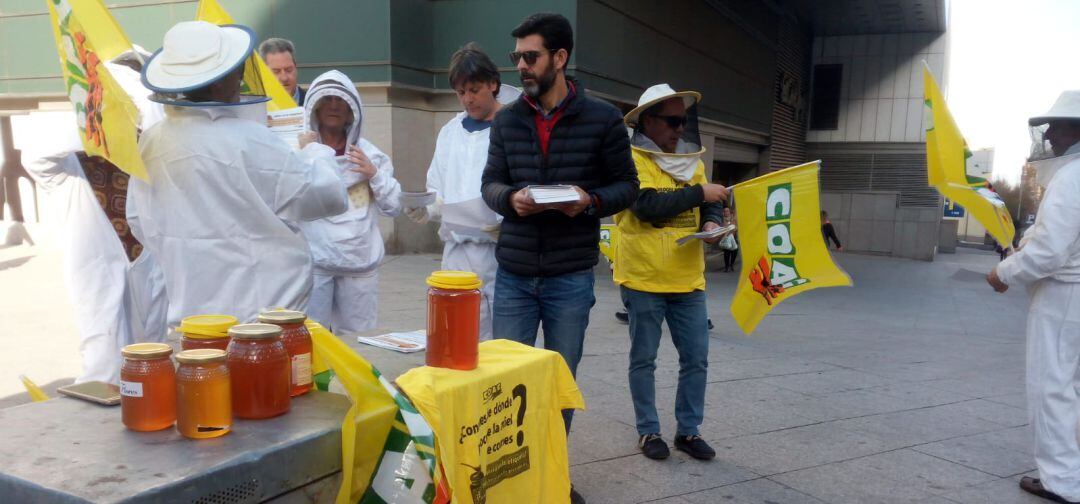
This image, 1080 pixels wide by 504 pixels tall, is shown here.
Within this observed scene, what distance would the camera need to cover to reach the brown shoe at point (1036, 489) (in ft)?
11.8

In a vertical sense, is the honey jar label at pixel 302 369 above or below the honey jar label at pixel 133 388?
below

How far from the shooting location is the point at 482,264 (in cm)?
385

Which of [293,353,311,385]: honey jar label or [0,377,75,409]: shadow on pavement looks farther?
Result: [0,377,75,409]: shadow on pavement

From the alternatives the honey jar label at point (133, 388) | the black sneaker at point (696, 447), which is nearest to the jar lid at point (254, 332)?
the honey jar label at point (133, 388)

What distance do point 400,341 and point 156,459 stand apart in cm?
113

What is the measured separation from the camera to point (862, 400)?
539cm

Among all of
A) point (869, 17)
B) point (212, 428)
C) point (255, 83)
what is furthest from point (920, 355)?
point (869, 17)

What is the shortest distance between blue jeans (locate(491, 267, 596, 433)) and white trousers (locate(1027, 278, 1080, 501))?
7.16ft

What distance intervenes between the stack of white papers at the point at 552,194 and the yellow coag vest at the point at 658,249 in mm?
890

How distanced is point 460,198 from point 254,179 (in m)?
1.46

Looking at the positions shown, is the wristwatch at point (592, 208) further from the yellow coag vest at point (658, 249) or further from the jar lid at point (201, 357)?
the jar lid at point (201, 357)

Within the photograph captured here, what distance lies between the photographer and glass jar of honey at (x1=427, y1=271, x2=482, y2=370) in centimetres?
221

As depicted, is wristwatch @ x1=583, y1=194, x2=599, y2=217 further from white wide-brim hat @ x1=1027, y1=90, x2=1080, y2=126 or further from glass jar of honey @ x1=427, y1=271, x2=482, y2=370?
white wide-brim hat @ x1=1027, y1=90, x2=1080, y2=126

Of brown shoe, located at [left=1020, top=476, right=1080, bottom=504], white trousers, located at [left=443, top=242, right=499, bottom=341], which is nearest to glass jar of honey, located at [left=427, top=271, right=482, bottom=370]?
white trousers, located at [left=443, top=242, right=499, bottom=341]
